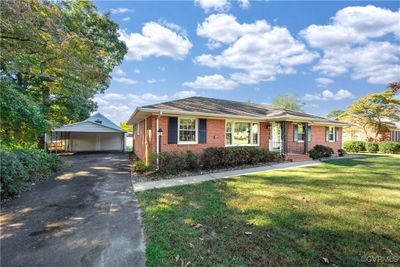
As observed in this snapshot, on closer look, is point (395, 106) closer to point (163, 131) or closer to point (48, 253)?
point (163, 131)

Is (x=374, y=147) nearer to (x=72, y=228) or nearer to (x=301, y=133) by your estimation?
(x=301, y=133)

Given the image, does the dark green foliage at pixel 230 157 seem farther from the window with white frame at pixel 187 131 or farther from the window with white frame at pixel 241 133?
the window with white frame at pixel 241 133

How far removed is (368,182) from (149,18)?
13.6 metres

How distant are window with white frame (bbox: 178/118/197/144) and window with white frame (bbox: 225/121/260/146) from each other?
2.26 metres

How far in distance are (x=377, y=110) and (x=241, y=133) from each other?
21.5m

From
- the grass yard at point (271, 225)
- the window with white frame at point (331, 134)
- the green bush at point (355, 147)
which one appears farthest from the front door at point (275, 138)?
the green bush at point (355, 147)

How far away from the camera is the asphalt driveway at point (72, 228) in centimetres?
274

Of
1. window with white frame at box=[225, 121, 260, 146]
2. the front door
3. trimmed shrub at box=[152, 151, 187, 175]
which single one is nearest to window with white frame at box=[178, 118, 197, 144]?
trimmed shrub at box=[152, 151, 187, 175]

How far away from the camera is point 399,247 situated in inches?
111

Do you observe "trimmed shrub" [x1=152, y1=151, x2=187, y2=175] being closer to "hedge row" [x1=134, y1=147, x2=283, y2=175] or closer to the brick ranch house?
"hedge row" [x1=134, y1=147, x2=283, y2=175]

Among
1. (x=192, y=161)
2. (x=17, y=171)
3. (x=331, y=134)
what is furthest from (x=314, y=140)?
(x=17, y=171)

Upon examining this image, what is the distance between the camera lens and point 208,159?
9.51 meters

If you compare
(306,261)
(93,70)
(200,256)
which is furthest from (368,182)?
(93,70)

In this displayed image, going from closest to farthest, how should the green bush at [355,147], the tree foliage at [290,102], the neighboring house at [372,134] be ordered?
the green bush at [355,147]
the neighboring house at [372,134]
the tree foliage at [290,102]
